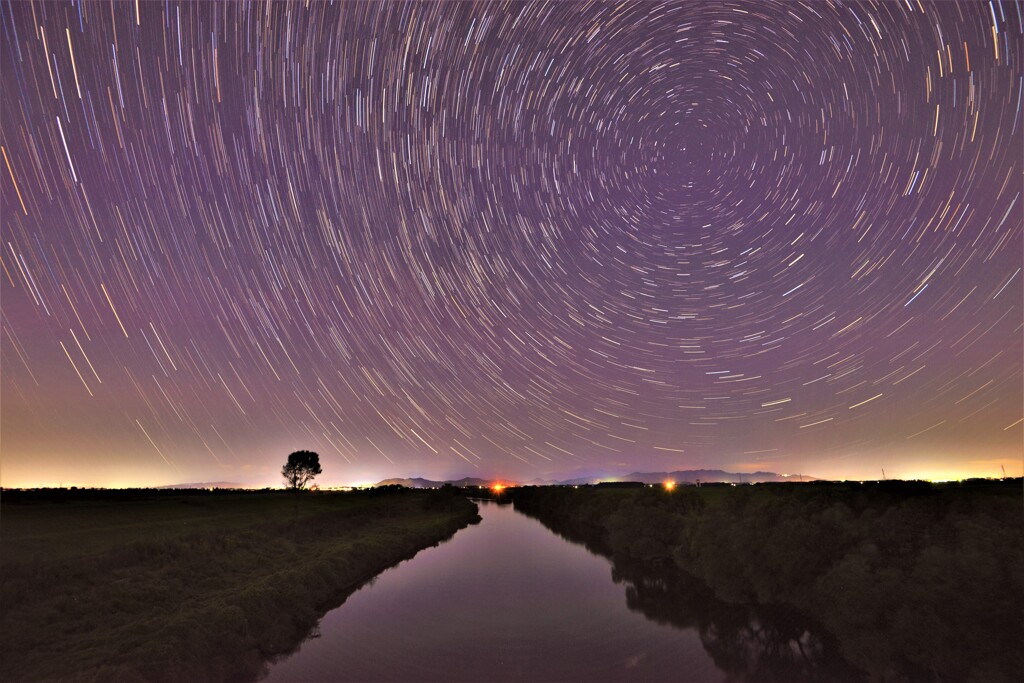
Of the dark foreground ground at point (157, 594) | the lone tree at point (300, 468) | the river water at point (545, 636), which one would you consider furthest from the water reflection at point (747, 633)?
the lone tree at point (300, 468)

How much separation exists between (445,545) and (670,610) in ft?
118

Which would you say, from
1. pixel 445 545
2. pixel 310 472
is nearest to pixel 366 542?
pixel 445 545

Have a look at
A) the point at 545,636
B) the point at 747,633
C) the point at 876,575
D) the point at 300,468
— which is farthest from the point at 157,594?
the point at 300,468

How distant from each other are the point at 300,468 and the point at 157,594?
144 metres

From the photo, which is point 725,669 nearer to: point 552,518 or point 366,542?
point 366,542

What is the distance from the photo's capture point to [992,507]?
2311 centimetres

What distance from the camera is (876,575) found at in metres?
22.2

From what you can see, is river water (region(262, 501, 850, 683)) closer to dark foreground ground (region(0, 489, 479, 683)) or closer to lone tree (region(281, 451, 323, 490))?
dark foreground ground (region(0, 489, 479, 683))

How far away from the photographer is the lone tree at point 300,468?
158m

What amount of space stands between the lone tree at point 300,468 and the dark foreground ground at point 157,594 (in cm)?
11246

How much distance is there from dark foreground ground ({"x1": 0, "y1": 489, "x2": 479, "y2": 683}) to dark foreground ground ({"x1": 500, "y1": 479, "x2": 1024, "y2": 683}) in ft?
63.1

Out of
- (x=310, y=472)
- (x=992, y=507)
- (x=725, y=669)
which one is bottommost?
(x=725, y=669)

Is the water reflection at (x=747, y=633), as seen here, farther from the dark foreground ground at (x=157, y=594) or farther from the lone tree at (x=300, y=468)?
the lone tree at (x=300, y=468)

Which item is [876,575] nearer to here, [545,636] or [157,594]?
[545,636]
